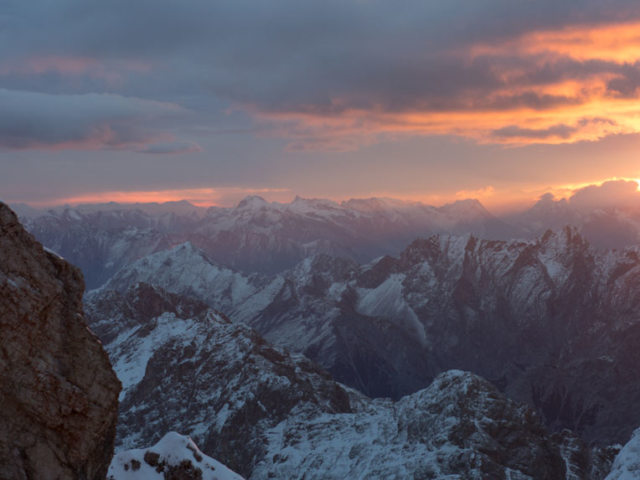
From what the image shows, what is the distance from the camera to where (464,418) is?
160125mm

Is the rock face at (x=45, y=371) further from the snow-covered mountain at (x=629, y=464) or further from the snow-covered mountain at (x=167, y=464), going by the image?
the snow-covered mountain at (x=629, y=464)

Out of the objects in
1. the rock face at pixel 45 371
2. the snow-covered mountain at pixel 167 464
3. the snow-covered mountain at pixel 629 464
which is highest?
the rock face at pixel 45 371

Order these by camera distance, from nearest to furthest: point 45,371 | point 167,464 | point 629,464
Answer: point 45,371
point 167,464
point 629,464

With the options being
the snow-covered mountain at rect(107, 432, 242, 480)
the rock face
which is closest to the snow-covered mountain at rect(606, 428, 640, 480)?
the snow-covered mountain at rect(107, 432, 242, 480)

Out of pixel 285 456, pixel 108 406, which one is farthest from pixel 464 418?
pixel 108 406

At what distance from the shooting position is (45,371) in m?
39.6

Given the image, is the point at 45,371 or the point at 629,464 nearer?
the point at 45,371

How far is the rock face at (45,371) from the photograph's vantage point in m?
38.6

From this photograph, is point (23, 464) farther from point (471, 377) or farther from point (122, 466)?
point (471, 377)

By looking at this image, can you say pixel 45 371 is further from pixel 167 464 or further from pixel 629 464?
pixel 629 464

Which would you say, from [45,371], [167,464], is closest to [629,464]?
[167,464]

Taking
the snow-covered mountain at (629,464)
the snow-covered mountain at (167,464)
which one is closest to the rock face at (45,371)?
the snow-covered mountain at (167,464)

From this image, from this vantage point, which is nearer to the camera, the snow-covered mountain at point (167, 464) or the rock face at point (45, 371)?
the rock face at point (45, 371)

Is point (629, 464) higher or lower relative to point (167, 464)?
lower
